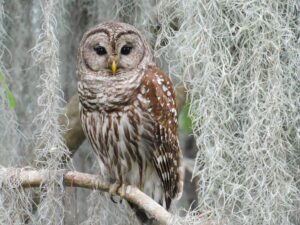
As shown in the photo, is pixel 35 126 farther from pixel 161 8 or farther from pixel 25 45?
pixel 161 8

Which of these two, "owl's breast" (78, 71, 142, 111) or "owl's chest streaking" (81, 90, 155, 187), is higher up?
"owl's breast" (78, 71, 142, 111)

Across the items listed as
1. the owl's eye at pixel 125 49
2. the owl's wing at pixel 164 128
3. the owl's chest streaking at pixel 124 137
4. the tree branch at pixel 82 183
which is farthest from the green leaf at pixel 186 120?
the tree branch at pixel 82 183

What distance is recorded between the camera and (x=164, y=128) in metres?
4.47

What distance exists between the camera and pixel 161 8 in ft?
13.9

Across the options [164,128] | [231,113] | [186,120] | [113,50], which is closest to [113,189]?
[164,128]

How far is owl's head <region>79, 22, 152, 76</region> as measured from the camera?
14.5 feet

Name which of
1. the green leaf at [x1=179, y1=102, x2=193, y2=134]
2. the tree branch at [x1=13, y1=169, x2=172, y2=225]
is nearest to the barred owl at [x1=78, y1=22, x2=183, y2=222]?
the green leaf at [x1=179, y1=102, x2=193, y2=134]

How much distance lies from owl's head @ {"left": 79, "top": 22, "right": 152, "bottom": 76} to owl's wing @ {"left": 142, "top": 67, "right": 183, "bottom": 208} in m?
0.09

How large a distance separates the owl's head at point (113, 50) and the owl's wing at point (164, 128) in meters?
0.09

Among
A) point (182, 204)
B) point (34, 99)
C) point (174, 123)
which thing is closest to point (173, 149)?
point (174, 123)

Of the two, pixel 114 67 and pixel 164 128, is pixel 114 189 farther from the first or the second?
pixel 114 67

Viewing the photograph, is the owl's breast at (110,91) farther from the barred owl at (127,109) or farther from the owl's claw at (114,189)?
the owl's claw at (114,189)

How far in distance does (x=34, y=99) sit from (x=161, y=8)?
1.05 meters

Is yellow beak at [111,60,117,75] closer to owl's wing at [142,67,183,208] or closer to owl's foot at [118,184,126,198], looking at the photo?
owl's wing at [142,67,183,208]
